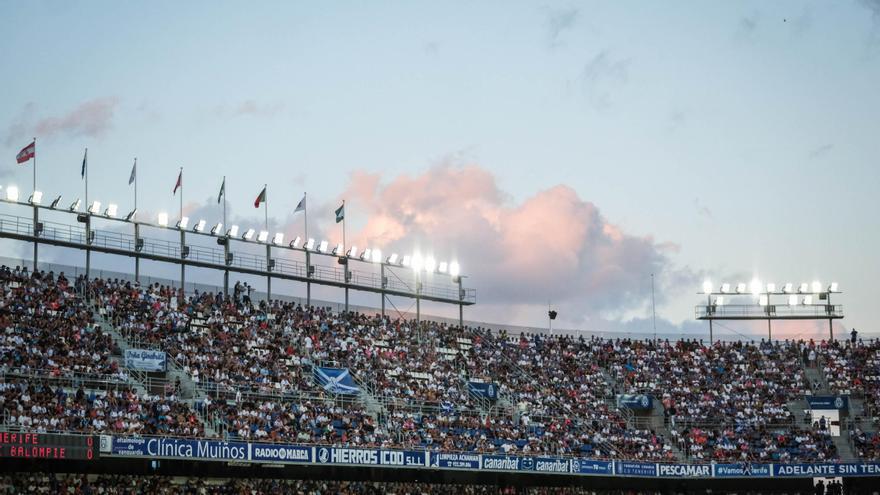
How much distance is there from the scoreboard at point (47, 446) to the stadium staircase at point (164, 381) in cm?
749

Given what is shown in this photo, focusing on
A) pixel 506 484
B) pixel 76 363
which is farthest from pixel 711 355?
pixel 76 363

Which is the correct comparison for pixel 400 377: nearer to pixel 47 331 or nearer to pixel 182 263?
pixel 182 263

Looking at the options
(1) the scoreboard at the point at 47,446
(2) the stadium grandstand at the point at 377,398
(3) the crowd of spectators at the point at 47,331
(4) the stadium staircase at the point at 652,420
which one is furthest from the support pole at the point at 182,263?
(4) the stadium staircase at the point at 652,420

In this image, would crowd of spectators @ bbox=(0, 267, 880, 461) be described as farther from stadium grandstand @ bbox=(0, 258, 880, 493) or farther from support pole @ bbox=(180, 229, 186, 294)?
support pole @ bbox=(180, 229, 186, 294)

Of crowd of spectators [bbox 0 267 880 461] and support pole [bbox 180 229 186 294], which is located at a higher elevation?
support pole [bbox 180 229 186 294]

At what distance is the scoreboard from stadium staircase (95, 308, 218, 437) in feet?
24.6

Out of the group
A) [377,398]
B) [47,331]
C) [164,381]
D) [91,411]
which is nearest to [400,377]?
[377,398]

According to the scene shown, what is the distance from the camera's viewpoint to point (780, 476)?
80.7m

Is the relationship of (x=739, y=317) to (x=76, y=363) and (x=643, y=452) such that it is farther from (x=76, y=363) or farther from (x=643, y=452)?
(x=76, y=363)

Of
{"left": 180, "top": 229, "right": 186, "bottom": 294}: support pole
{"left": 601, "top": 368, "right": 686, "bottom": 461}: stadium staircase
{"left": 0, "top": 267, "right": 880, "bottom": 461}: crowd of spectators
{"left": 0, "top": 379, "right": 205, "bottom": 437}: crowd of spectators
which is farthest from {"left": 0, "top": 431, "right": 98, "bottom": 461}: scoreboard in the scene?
{"left": 601, "top": 368, "right": 686, "bottom": 461}: stadium staircase

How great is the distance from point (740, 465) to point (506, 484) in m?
15.4

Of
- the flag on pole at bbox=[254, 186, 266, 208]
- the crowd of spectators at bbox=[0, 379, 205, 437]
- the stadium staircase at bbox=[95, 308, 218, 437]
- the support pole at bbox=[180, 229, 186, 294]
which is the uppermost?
the flag on pole at bbox=[254, 186, 266, 208]

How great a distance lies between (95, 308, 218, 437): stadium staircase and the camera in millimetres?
64688

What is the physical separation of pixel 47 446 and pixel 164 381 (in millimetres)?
11738
